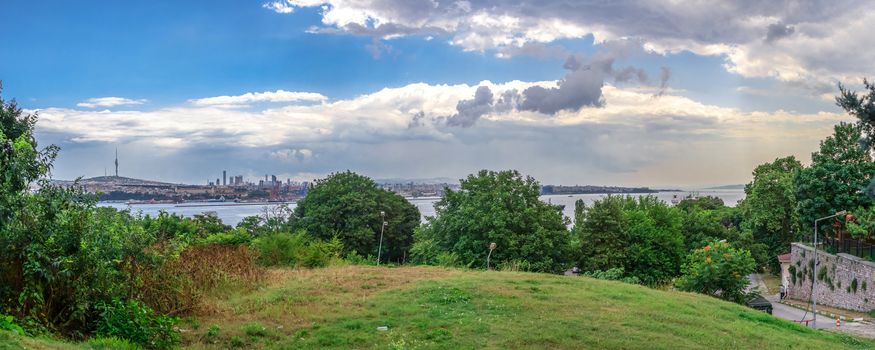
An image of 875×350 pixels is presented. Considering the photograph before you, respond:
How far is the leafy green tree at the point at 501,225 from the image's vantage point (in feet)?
121

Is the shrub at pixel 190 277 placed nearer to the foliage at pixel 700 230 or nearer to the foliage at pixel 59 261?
the foliage at pixel 59 261

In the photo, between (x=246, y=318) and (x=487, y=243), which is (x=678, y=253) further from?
(x=246, y=318)

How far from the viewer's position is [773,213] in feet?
185

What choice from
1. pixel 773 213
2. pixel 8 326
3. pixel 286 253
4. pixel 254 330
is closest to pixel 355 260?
pixel 286 253

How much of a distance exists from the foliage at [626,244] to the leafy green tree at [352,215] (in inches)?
658

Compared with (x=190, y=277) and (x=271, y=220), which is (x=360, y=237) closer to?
(x=271, y=220)

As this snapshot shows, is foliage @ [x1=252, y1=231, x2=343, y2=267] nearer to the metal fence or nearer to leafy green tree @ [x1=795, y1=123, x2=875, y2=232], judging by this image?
the metal fence

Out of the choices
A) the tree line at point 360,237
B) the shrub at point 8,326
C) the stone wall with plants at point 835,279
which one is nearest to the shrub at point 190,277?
the tree line at point 360,237

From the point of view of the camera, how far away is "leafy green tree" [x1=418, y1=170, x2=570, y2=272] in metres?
37.0

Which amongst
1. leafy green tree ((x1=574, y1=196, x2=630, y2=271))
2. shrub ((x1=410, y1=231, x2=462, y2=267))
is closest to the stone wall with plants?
leafy green tree ((x1=574, y1=196, x2=630, y2=271))

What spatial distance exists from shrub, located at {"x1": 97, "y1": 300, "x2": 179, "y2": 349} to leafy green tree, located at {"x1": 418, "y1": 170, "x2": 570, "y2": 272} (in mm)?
25826

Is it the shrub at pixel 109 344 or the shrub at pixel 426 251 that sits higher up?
the shrub at pixel 109 344

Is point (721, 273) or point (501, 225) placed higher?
point (501, 225)

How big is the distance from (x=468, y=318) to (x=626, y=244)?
30663 millimetres
